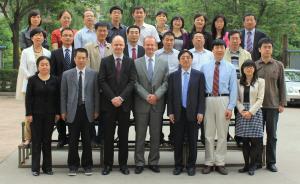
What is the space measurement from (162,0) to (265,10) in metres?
12.7

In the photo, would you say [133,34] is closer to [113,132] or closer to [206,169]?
[113,132]

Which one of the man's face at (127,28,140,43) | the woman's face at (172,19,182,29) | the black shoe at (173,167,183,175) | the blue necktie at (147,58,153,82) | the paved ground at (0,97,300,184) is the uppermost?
the woman's face at (172,19,182,29)

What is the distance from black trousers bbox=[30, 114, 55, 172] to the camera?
739 centimetres

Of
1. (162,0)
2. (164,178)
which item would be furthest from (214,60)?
(162,0)

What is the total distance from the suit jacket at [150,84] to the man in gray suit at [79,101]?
27.0 inches

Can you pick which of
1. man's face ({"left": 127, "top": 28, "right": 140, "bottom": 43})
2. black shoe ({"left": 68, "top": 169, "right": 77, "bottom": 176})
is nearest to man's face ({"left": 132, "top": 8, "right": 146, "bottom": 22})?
man's face ({"left": 127, "top": 28, "right": 140, "bottom": 43})

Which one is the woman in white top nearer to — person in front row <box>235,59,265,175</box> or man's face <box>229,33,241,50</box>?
man's face <box>229,33,241,50</box>

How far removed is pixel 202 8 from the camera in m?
28.3

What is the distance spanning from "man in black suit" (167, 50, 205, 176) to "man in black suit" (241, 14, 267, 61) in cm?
160

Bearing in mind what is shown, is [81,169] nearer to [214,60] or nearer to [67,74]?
[67,74]

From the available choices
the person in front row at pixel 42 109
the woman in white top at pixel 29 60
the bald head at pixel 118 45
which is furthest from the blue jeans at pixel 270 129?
the woman in white top at pixel 29 60

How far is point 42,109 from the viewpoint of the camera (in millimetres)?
7332

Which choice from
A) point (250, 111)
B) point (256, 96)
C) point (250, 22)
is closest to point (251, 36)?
point (250, 22)

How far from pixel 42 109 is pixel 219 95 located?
2.81m
